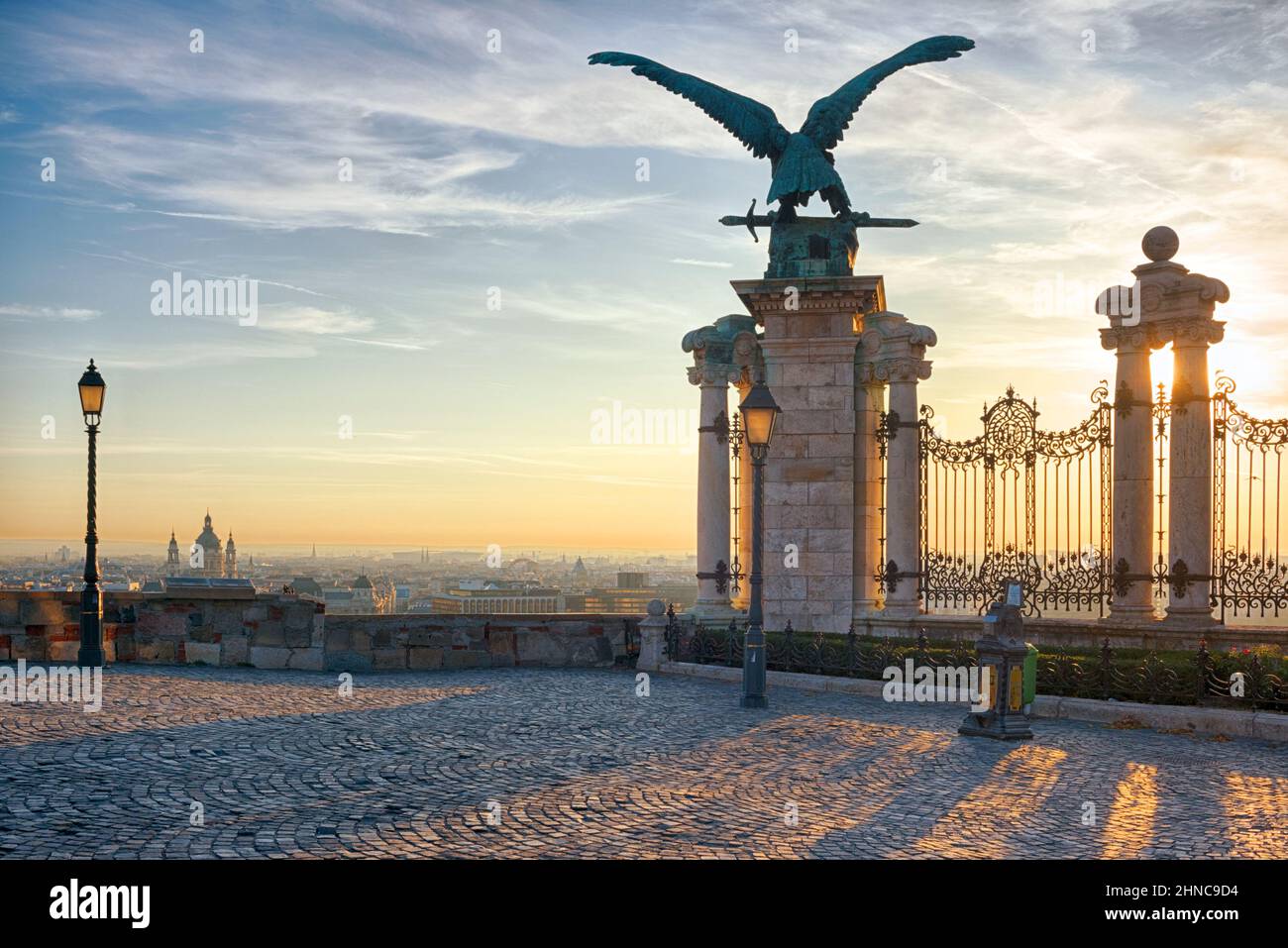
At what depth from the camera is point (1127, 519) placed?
54.7 feet

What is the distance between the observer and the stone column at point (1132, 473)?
1655cm

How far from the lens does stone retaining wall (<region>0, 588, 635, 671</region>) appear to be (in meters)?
18.2

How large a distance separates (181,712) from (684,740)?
597 cm

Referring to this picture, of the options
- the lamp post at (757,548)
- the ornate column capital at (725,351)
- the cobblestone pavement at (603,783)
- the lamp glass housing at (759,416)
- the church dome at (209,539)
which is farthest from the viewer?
the church dome at (209,539)

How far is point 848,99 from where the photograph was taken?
18391mm

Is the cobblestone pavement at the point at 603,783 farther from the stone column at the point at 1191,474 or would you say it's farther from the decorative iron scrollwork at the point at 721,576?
the decorative iron scrollwork at the point at 721,576

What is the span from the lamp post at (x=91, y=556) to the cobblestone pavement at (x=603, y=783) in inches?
142

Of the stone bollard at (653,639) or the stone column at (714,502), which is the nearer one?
the stone bollard at (653,639)

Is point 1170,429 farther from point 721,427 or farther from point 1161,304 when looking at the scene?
point 721,427

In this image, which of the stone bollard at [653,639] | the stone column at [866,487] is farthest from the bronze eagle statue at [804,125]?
the stone bollard at [653,639]

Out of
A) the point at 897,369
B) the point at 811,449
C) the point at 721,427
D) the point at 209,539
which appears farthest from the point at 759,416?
the point at 209,539

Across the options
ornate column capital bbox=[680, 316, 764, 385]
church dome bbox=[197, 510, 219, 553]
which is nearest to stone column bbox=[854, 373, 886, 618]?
ornate column capital bbox=[680, 316, 764, 385]

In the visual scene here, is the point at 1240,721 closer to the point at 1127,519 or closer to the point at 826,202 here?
the point at 1127,519
